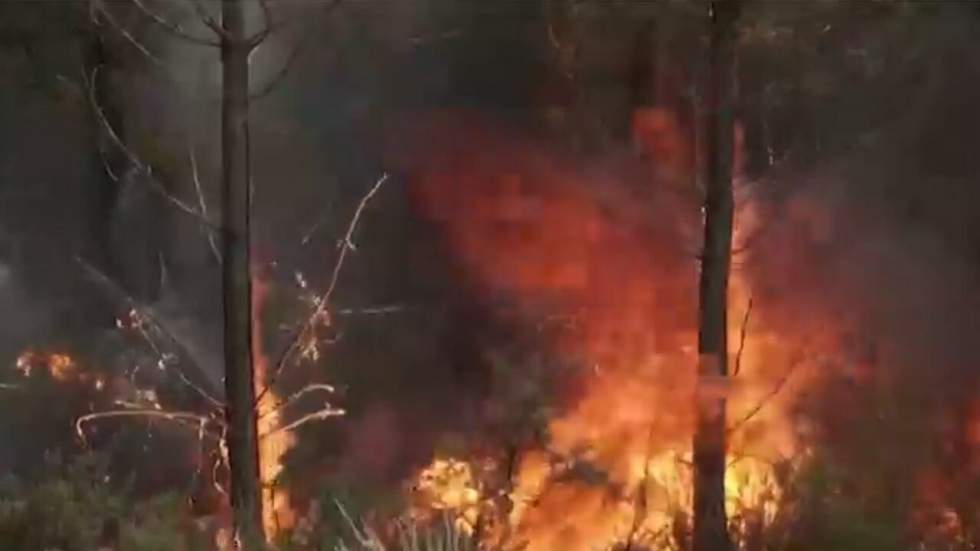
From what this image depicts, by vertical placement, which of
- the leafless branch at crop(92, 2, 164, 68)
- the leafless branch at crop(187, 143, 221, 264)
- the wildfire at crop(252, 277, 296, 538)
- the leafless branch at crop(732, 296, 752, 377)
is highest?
the leafless branch at crop(92, 2, 164, 68)

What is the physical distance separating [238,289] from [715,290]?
164 cm

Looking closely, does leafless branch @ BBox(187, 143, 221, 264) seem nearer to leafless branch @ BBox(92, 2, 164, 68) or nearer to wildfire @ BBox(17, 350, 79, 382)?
leafless branch @ BBox(92, 2, 164, 68)

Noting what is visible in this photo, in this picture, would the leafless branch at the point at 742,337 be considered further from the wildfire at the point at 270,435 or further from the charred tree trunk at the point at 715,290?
the wildfire at the point at 270,435

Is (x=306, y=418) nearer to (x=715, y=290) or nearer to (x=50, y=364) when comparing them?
(x=715, y=290)

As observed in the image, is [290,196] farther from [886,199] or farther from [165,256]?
[886,199]

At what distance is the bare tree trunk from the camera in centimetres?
381

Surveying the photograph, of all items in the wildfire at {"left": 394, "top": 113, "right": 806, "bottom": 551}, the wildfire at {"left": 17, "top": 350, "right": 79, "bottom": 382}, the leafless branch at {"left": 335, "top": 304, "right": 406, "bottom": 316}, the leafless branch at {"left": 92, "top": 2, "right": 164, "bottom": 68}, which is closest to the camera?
the leafless branch at {"left": 92, "top": 2, "right": 164, "bottom": 68}

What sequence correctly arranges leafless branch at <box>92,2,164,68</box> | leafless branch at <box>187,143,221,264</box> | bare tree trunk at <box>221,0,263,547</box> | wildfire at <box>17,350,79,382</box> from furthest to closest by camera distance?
1. wildfire at <box>17,350,79,382</box>
2. leafless branch at <box>187,143,221,264</box>
3. leafless branch at <box>92,2,164,68</box>
4. bare tree trunk at <box>221,0,263,547</box>

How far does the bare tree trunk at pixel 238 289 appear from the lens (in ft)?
12.5

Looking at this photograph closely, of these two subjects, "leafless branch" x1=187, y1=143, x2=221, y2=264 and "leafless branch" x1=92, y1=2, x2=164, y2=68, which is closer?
"leafless branch" x1=92, y1=2, x2=164, y2=68

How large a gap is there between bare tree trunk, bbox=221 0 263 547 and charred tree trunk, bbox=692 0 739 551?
156cm

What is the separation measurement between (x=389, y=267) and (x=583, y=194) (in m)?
0.91

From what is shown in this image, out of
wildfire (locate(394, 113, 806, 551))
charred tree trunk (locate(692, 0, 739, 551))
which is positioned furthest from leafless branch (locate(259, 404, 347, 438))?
charred tree trunk (locate(692, 0, 739, 551))

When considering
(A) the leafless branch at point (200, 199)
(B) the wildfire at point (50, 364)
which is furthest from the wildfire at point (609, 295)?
(B) the wildfire at point (50, 364)
